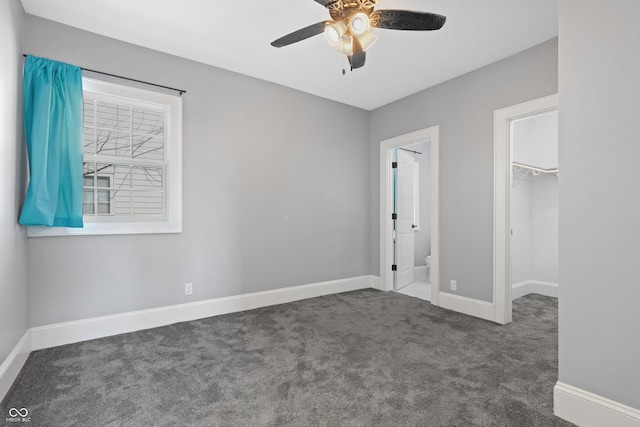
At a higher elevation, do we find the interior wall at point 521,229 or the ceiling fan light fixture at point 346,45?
the ceiling fan light fixture at point 346,45

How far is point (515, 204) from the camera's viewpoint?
434cm

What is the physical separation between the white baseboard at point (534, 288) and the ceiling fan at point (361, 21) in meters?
3.69

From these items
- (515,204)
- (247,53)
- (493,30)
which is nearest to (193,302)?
(247,53)

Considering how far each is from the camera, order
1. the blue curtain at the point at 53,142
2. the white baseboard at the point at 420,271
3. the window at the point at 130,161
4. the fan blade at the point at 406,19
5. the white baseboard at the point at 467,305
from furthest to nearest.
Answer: the white baseboard at the point at 420,271 → the white baseboard at the point at 467,305 → the window at the point at 130,161 → the blue curtain at the point at 53,142 → the fan blade at the point at 406,19

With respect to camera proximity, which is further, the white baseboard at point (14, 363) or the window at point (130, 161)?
the window at point (130, 161)

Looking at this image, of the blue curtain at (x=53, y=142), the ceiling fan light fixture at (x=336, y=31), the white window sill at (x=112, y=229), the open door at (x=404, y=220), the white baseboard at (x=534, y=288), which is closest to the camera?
the ceiling fan light fixture at (x=336, y=31)

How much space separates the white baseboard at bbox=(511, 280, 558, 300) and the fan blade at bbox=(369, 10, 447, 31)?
144 inches

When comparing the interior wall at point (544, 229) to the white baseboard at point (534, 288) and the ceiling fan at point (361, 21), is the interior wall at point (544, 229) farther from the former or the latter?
the ceiling fan at point (361, 21)

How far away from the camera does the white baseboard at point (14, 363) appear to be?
192 centimetres

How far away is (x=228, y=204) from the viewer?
12.0ft

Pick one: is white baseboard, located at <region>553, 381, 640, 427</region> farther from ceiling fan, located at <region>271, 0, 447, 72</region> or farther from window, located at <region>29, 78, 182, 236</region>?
window, located at <region>29, 78, 182, 236</region>

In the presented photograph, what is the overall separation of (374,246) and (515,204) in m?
2.06

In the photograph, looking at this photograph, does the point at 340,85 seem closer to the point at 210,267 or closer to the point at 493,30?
the point at 493,30

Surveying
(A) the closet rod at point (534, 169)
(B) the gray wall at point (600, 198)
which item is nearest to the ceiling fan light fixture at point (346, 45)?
(B) the gray wall at point (600, 198)
